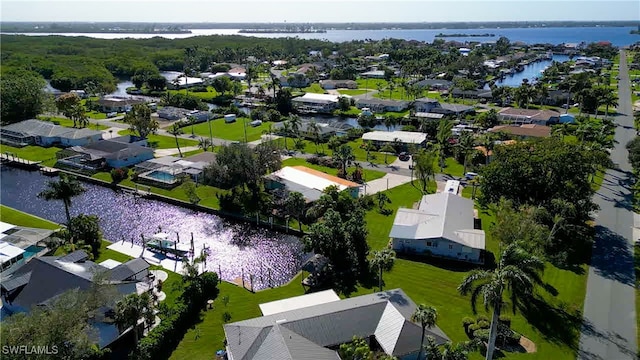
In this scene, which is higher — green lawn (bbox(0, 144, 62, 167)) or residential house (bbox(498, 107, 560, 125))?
residential house (bbox(498, 107, 560, 125))

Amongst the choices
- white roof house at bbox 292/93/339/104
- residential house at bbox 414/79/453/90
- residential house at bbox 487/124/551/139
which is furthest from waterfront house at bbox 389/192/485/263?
residential house at bbox 414/79/453/90

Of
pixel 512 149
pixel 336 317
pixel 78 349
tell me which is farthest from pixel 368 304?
pixel 512 149

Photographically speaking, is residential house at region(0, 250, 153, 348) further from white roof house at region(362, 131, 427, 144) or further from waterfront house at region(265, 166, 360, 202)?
white roof house at region(362, 131, 427, 144)

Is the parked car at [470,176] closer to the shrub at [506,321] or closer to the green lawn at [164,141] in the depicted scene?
the shrub at [506,321]

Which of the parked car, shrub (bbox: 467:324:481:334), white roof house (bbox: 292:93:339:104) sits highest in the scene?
white roof house (bbox: 292:93:339:104)

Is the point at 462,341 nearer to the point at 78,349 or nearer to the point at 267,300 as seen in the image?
the point at 267,300

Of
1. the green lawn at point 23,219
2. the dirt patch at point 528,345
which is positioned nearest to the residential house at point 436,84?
the green lawn at point 23,219
